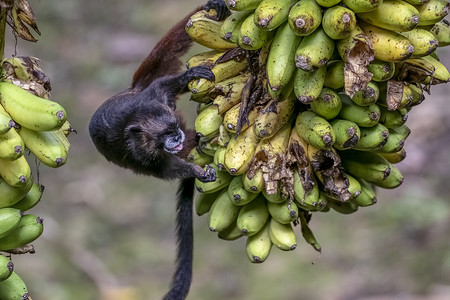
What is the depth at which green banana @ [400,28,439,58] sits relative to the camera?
1870 millimetres

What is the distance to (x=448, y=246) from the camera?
6246 millimetres

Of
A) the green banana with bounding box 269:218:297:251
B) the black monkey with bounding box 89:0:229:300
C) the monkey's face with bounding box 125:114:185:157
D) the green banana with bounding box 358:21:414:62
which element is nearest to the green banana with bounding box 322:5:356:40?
the green banana with bounding box 358:21:414:62

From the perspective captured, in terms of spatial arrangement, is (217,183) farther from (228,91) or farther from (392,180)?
(392,180)

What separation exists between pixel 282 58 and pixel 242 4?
181mm

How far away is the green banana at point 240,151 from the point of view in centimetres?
204

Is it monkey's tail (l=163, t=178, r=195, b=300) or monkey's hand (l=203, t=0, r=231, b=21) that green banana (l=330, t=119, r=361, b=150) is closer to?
monkey's hand (l=203, t=0, r=231, b=21)

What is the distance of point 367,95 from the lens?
1.87 m

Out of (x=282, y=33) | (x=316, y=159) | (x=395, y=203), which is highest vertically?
(x=282, y=33)

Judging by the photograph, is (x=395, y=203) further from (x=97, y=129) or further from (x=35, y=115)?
(x=35, y=115)

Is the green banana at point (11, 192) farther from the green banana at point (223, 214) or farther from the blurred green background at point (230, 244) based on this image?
the blurred green background at point (230, 244)

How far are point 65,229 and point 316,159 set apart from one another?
18.0 ft

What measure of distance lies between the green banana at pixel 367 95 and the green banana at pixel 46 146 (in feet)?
2.63

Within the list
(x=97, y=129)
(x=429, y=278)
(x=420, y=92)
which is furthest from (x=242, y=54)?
(x=429, y=278)

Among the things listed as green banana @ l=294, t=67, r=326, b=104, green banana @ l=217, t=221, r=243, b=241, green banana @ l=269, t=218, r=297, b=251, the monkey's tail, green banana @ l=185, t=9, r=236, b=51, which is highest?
green banana @ l=294, t=67, r=326, b=104
